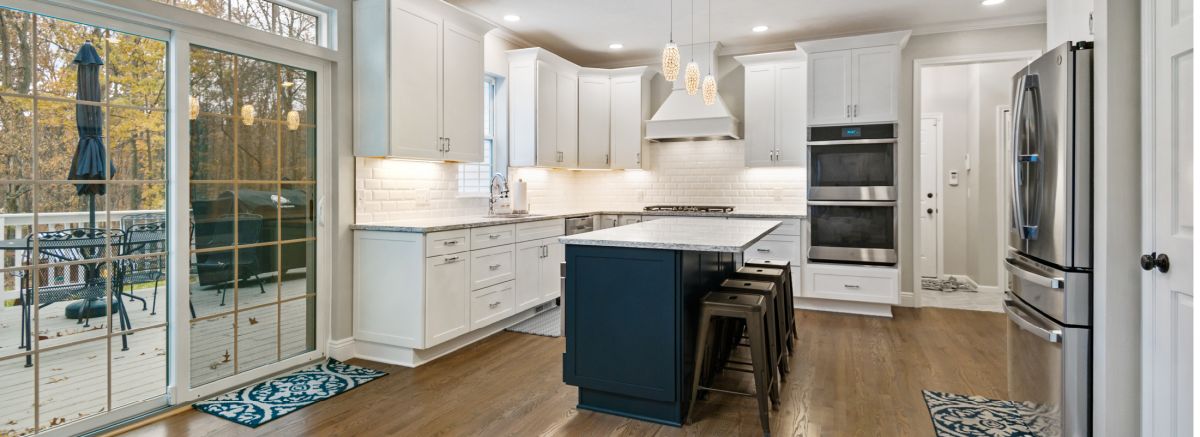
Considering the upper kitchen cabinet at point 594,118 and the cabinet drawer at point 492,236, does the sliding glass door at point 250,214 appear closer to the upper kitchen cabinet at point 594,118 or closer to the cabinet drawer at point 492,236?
the cabinet drawer at point 492,236

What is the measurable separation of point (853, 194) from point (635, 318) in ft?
10.2

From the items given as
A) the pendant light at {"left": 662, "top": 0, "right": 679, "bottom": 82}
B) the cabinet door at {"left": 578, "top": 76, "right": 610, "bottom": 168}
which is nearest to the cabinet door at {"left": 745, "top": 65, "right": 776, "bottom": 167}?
the cabinet door at {"left": 578, "top": 76, "right": 610, "bottom": 168}

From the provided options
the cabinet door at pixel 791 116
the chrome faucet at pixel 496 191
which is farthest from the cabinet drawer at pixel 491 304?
the cabinet door at pixel 791 116

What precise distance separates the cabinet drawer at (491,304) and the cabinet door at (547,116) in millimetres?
1409

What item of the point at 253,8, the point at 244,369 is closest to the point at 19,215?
the point at 244,369

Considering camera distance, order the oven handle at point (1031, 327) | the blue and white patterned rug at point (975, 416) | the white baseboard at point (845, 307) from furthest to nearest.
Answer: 1. the white baseboard at point (845, 307)
2. the blue and white patterned rug at point (975, 416)
3. the oven handle at point (1031, 327)

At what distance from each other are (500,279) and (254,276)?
5.10 ft

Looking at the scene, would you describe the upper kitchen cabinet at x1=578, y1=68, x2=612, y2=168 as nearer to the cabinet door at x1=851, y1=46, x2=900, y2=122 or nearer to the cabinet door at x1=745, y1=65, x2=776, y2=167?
the cabinet door at x1=745, y1=65, x2=776, y2=167

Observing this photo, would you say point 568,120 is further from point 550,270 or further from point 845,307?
point 845,307

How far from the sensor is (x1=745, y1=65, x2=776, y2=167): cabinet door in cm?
540

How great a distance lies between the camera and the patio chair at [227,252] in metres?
2.92

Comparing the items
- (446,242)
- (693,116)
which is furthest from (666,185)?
(446,242)

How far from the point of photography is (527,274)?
4562 mm

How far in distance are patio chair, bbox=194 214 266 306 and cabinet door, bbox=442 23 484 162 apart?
4.33 feet
